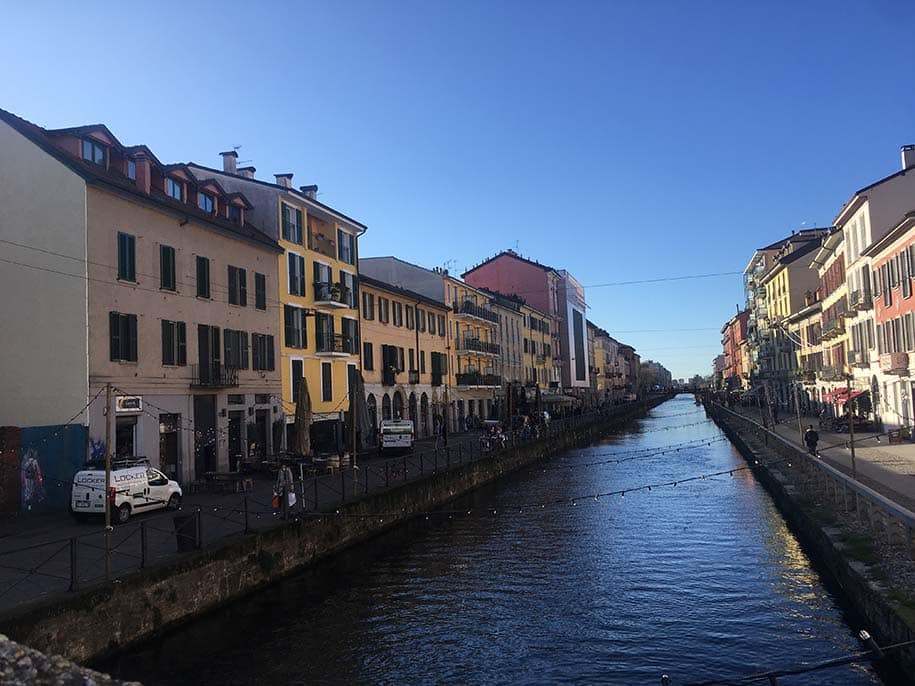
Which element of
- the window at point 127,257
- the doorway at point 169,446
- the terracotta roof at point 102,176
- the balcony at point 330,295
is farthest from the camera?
the balcony at point 330,295

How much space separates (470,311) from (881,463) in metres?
40.1

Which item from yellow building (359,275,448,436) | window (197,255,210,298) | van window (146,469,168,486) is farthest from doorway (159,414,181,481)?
yellow building (359,275,448,436)

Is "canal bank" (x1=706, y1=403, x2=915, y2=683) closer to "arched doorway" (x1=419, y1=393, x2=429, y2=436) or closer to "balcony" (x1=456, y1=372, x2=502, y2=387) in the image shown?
"arched doorway" (x1=419, y1=393, x2=429, y2=436)

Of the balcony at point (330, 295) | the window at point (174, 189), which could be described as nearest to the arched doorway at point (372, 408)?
the balcony at point (330, 295)

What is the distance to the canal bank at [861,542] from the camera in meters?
11.0

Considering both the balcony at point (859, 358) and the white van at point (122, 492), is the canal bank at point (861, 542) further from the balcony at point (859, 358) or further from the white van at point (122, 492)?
the balcony at point (859, 358)

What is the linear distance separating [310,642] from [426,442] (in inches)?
1340

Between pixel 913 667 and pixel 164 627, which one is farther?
pixel 164 627

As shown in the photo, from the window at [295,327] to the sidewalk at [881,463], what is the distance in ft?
77.2

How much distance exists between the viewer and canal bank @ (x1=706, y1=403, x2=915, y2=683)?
1100 cm

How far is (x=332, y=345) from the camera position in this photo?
39438mm

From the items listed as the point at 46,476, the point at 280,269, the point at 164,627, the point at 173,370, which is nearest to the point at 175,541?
the point at 164,627

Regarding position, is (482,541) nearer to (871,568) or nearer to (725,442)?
(871,568)

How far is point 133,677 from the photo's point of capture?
1211 cm
